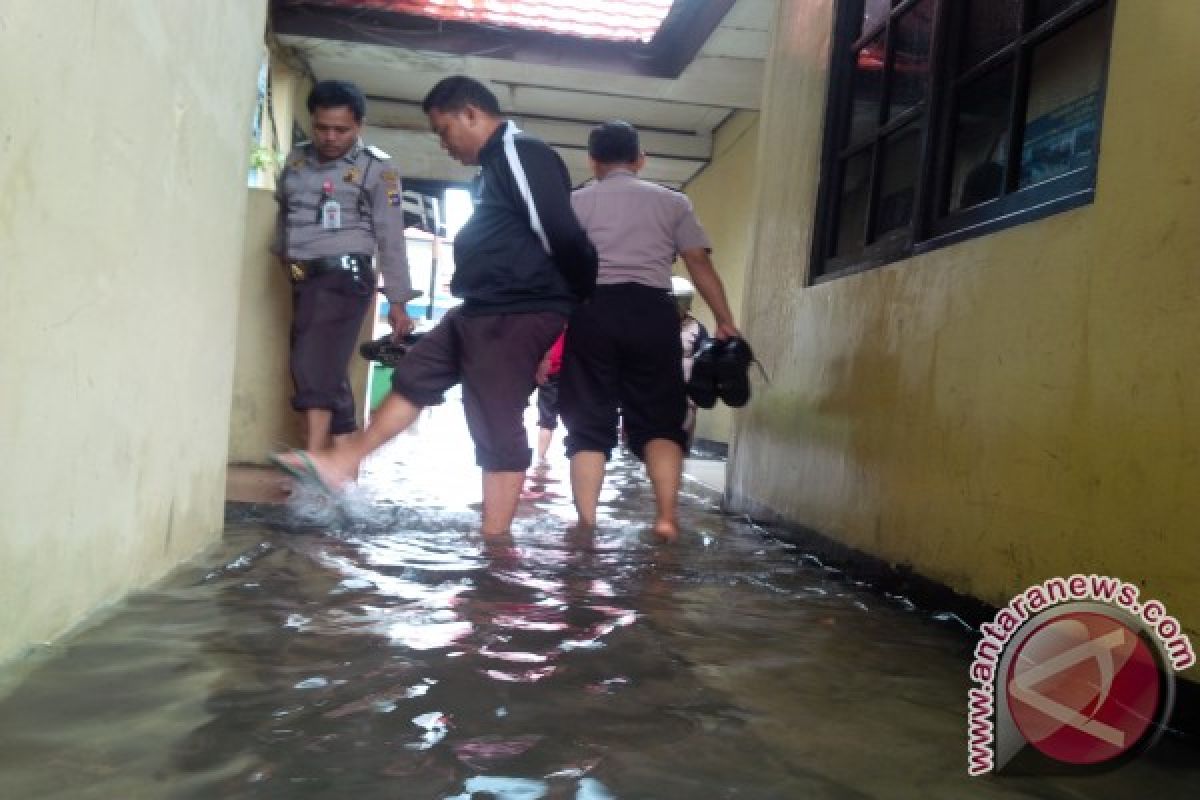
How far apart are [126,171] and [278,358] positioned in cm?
289

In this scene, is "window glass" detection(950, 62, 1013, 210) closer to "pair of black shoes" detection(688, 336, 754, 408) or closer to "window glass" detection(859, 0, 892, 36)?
"window glass" detection(859, 0, 892, 36)

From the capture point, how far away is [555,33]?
7.25m

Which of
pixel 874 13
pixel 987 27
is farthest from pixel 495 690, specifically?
pixel 874 13

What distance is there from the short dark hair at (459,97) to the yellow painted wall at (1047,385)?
1500 millimetres

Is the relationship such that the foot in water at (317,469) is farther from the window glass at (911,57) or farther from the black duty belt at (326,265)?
the window glass at (911,57)

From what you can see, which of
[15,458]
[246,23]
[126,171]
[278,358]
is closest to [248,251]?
[278,358]

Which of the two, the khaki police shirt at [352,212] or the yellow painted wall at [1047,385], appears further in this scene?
the khaki police shirt at [352,212]

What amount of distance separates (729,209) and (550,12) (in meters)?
4.03

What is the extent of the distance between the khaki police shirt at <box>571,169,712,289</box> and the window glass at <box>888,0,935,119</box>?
95cm

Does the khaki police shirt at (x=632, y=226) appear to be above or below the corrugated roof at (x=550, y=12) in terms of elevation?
below

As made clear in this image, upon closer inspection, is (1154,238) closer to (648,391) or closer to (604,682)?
(604,682)

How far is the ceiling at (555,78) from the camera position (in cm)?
731

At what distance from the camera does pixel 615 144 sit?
149 inches

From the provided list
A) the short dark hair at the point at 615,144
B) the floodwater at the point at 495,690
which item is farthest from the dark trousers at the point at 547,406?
the floodwater at the point at 495,690
